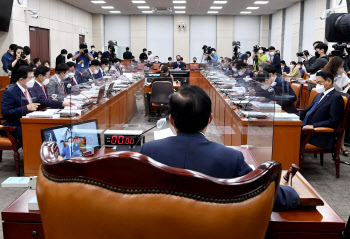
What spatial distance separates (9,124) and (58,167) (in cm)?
334

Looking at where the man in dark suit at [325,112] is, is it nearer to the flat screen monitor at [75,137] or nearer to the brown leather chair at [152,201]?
the flat screen monitor at [75,137]

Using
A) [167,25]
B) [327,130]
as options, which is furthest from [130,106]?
[167,25]

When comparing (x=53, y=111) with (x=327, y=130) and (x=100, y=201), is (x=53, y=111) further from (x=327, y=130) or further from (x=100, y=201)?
(x=100, y=201)

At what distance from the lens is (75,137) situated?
247 centimetres

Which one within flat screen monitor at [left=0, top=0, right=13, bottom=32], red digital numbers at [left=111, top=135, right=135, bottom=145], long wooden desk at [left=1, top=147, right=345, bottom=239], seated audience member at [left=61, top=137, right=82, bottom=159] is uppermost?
flat screen monitor at [left=0, top=0, right=13, bottom=32]

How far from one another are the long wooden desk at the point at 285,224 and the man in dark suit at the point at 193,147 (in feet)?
1.18

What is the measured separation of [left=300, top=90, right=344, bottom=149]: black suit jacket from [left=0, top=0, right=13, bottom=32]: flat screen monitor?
8763 millimetres

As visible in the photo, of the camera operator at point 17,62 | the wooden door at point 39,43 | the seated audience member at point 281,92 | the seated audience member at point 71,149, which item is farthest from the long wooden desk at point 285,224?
the wooden door at point 39,43

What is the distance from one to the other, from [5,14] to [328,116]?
9.04 m

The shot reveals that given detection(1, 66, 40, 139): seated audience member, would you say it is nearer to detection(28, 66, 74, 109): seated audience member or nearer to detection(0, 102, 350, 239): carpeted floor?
detection(28, 66, 74, 109): seated audience member

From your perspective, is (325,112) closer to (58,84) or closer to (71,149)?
(71,149)

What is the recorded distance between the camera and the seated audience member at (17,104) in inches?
156

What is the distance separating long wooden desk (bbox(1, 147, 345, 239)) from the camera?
59.7 inches

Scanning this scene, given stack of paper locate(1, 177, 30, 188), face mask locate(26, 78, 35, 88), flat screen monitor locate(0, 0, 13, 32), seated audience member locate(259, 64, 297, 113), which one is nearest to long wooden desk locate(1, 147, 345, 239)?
stack of paper locate(1, 177, 30, 188)
